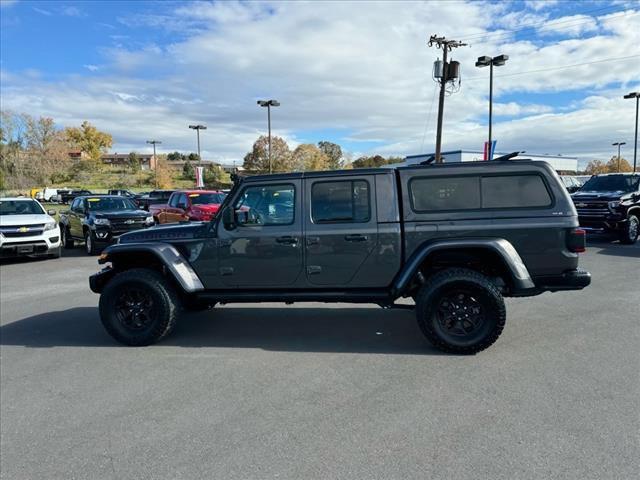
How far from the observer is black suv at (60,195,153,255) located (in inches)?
533

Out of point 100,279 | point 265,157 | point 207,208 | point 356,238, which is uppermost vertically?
point 265,157

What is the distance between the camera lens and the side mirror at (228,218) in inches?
208

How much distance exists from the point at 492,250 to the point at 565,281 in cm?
87

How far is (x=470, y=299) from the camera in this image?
16.3 ft

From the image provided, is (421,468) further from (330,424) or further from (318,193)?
(318,193)

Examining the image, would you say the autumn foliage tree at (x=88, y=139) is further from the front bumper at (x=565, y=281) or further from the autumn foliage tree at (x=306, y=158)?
the front bumper at (x=565, y=281)

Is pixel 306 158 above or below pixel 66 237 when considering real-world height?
above

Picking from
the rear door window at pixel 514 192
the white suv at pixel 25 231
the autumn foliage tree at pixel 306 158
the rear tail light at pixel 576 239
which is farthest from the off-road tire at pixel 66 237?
the autumn foliage tree at pixel 306 158

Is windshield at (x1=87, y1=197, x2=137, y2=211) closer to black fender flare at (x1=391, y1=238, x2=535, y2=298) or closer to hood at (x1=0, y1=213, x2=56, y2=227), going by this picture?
hood at (x1=0, y1=213, x2=56, y2=227)

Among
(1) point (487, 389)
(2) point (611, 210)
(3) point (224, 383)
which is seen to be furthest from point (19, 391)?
(2) point (611, 210)

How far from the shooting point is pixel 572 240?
15.9 ft

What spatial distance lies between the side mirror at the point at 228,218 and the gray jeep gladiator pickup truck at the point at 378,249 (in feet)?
0.04

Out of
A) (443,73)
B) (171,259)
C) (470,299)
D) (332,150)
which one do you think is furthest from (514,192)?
(332,150)

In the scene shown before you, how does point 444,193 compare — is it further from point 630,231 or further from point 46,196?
point 46,196
